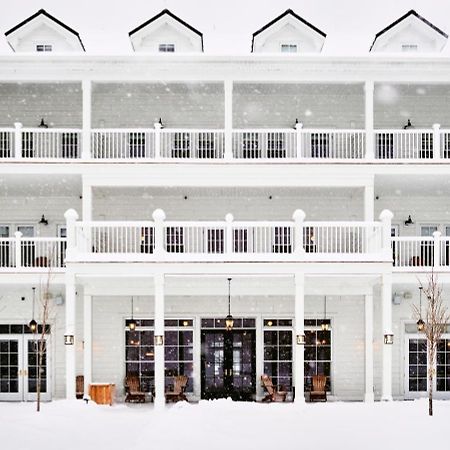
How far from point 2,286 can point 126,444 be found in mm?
9713

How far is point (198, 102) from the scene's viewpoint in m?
23.8

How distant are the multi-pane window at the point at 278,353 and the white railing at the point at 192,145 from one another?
5492mm

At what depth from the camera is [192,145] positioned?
77.4 feet

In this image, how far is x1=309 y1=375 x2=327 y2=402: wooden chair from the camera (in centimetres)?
2158

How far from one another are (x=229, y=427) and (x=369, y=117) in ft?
32.4

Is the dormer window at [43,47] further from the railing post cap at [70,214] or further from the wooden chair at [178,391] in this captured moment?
the wooden chair at [178,391]

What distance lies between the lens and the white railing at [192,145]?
77.2 ft

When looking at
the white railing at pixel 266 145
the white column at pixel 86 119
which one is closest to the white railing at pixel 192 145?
the white railing at pixel 266 145

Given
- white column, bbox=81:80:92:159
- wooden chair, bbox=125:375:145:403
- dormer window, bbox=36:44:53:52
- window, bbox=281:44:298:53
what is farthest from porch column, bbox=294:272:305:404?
dormer window, bbox=36:44:53:52

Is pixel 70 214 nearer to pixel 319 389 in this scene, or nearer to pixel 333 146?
pixel 319 389

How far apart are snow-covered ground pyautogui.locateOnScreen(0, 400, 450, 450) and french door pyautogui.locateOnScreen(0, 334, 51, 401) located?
3.59m

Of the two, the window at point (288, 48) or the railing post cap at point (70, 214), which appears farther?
the window at point (288, 48)

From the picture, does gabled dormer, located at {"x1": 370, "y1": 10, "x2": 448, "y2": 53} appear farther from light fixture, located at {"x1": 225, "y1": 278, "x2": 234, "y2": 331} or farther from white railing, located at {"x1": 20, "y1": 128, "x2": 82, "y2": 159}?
white railing, located at {"x1": 20, "y1": 128, "x2": 82, "y2": 159}

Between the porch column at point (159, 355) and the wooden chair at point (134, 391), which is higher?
the porch column at point (159, 355)
